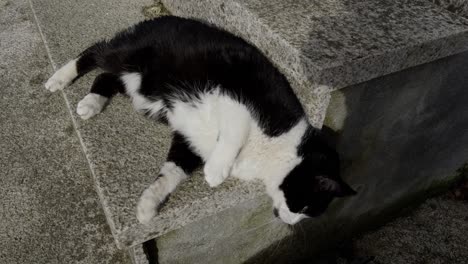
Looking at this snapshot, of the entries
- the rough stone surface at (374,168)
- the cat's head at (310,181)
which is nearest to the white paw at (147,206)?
the rough stone surface at (374,168)

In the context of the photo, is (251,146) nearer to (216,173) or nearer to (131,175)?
(216,173)

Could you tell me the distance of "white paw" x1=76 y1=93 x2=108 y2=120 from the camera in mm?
1668

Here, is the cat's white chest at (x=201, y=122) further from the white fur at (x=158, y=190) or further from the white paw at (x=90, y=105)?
the white paw at (x=90, y=105)

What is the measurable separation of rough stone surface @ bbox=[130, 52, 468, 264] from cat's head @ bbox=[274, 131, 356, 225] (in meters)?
0.14

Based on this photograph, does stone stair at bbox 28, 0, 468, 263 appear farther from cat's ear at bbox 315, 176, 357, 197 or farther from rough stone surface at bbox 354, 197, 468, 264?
rough stone surface at bbox 354, 197, 468, 264

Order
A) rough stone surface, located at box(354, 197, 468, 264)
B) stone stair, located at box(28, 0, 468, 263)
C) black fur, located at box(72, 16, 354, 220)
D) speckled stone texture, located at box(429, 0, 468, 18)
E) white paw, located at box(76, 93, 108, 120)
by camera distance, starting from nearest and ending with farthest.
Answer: stone stair, located at box(28, 0, 468, 263), black fur, located at box(72, 16, 354, 220), white paw, located at box(76, 93, 108, 120), speckled stone texture, located at box(429, 0, 468, 18), rough stone surface, located at box(354, 197, 468, 264)

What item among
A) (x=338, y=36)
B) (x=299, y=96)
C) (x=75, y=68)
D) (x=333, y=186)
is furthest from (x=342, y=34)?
(x=75, y=68)

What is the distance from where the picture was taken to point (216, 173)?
4.69ft

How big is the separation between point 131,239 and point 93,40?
1329 mm

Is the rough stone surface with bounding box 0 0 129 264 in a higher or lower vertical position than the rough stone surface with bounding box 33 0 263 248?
lower

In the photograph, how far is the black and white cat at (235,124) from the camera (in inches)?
57.5

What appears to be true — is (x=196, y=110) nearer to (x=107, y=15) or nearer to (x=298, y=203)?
(x=298, y=203)

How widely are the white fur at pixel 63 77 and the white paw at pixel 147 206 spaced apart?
0.87m

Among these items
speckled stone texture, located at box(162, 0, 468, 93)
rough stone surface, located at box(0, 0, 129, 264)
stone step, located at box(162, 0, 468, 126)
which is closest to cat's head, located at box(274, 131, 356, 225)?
stone step, located at box(162, 0, 468, 126)
